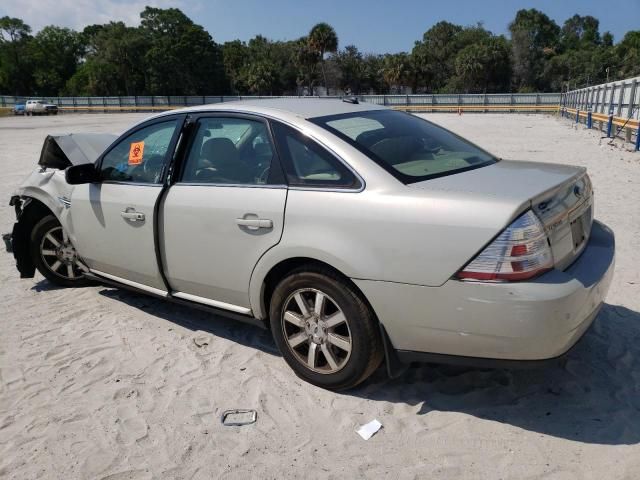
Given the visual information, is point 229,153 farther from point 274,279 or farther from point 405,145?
point 405,145

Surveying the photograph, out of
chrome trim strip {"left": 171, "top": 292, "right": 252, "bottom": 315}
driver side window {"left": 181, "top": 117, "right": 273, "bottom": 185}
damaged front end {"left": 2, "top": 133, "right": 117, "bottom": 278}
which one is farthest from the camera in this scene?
damaged front end {"left": 2, "top": 133, "right": 117, "bottom": 278}

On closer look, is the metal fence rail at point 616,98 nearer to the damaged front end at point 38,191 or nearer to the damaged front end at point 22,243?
the damaged front end at point 38,191

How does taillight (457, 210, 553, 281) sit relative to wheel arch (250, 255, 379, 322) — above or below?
above

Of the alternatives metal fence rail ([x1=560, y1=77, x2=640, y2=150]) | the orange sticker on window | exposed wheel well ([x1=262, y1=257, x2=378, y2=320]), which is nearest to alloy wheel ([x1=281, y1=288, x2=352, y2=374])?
exposed wheel well ([x1=262, y1=257, x2=378, y2=320])

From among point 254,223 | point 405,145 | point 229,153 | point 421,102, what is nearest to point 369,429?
point 254,223

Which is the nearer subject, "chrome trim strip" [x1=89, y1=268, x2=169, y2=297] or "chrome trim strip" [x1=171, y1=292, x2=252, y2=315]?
"chrome trim strip" [x1=171, y1=292, x2=252, y2=315]

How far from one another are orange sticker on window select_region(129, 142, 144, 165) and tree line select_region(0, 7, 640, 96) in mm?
65220

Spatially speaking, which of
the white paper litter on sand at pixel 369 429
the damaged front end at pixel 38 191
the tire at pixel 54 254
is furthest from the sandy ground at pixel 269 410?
the damaged front end at pixel 38 191

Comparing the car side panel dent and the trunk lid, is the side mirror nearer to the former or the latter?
the car side panel dent

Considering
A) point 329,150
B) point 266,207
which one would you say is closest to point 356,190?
point 329,150

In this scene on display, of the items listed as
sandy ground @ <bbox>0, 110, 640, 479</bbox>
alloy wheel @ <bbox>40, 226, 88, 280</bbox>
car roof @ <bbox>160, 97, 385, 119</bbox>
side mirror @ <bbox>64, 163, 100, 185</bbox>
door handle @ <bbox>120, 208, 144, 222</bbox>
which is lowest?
sandy ground @ <bbox>0, 110, 640, 479</bbox>

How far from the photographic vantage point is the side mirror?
13.8 feet

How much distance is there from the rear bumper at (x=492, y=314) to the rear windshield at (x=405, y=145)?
2.19ft

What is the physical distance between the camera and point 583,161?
13.0 metres
